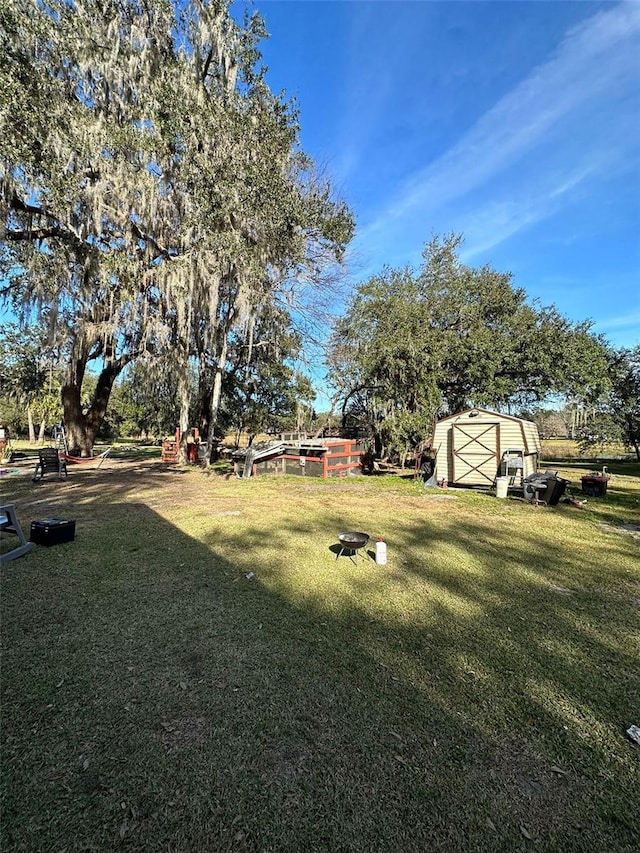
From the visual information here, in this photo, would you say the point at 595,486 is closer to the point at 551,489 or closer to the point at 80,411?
the point at 551,489

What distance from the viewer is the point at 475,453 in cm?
1204

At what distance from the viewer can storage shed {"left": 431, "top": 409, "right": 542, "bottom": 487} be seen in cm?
1169

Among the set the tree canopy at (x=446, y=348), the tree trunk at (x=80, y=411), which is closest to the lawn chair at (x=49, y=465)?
the tree trunk at (x=80, y=411)

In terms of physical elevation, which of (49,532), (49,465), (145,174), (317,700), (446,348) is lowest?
(317,700)

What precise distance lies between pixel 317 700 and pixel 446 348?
52.3 ft

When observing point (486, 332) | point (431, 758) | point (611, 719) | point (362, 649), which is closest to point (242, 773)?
point (431, 758)

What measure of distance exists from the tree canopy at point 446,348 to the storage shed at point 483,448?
1.80 m

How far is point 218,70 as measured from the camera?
13070mm

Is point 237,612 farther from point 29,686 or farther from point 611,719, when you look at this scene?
point 611,719

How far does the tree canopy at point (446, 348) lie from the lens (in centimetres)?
1524

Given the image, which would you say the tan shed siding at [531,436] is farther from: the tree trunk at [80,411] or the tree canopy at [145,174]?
the tree trunk at [80,411]

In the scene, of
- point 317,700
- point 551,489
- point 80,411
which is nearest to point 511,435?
point 551,489

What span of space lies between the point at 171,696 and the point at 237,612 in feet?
3.70

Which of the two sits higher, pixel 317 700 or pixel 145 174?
pixel 145 174
